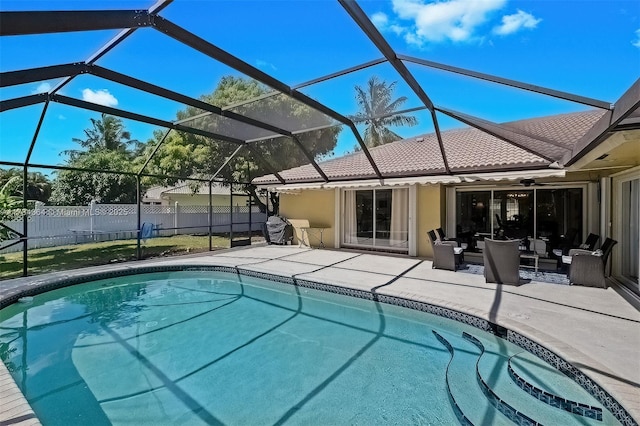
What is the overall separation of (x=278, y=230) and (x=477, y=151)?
1390 centimetres

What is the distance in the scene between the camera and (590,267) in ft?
37.7

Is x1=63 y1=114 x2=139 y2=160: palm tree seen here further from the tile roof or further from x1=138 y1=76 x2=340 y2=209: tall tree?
the tile roof

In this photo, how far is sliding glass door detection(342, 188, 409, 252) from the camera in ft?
64.9

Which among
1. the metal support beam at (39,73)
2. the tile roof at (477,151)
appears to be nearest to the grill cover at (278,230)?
the tile roof at (477,151)

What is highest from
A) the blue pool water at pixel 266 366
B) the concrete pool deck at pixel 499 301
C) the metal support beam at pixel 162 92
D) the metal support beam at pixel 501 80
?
the metal support beam at pixel 162 92

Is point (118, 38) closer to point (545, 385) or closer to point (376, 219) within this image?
point (545, 385)

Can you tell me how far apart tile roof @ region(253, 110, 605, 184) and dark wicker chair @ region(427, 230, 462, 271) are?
3983mm

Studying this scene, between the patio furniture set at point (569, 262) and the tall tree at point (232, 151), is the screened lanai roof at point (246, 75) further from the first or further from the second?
the tall tree at point (232, 151)

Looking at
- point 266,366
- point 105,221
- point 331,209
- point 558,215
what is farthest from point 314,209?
point 105,221

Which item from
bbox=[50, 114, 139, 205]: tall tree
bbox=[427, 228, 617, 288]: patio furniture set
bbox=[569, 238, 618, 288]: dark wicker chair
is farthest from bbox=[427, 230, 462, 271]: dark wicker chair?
bbox=[50, 114, 139, 205]: tall tree

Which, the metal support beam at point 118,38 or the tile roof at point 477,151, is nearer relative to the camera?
the metal support beam at point 118,38

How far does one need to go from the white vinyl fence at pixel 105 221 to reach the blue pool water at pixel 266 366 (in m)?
8.84

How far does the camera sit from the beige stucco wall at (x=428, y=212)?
18.3 m

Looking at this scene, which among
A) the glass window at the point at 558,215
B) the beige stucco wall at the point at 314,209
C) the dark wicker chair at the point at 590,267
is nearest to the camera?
the dark wicker chair at the point at 590,267
